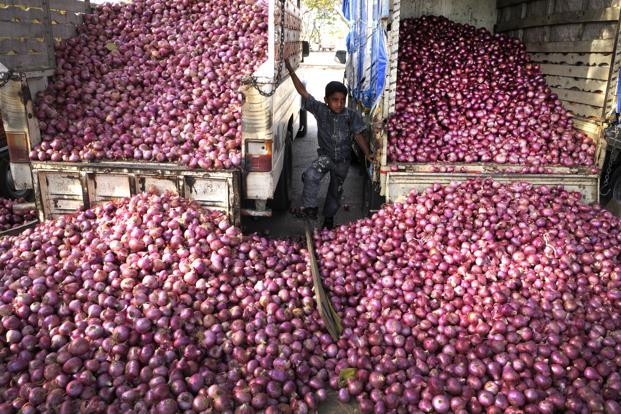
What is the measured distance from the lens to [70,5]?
5.64 m

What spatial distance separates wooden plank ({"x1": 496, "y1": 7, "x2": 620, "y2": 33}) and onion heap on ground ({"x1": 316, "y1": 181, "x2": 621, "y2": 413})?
1.97m

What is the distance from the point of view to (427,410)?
267 centimetres

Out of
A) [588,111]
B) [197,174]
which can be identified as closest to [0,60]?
[197,174]

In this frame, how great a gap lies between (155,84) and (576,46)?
4.73 m

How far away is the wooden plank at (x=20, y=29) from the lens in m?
4.47

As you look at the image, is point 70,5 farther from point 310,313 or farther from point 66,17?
point 310,313

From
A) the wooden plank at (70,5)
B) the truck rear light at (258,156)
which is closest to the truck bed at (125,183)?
the truck rear light at (258,156)

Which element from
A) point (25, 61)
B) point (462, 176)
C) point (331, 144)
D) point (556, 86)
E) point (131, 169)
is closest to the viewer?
point (131, 169)

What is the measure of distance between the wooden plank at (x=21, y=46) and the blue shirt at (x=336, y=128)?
111 inches

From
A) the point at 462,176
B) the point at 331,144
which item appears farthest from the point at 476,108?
the point at 331,144

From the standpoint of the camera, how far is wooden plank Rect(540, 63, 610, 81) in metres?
5.06

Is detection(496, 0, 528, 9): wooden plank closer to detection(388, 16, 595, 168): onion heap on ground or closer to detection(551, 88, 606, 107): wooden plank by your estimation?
detection(388, 16, 595, 168): onion heap on ground

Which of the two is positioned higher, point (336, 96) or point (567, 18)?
point (567, 18)

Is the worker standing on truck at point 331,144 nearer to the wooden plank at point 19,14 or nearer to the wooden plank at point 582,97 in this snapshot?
the wooden plank at point 582,97
